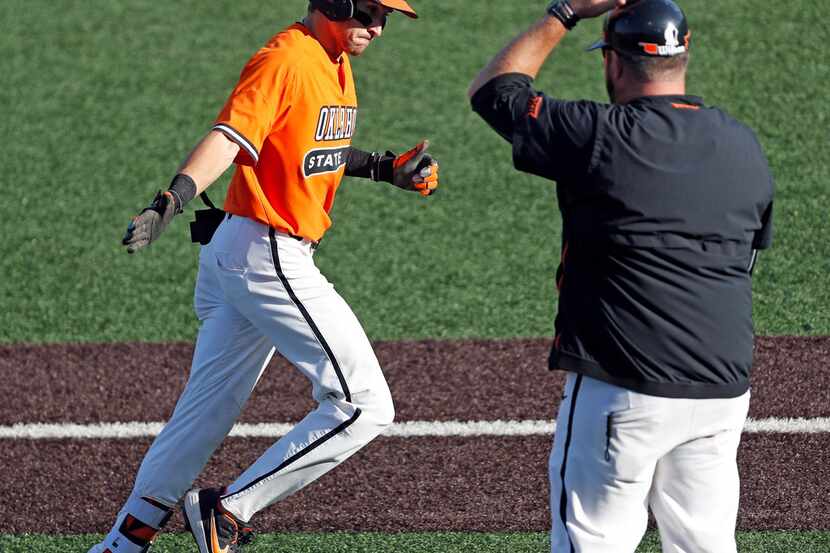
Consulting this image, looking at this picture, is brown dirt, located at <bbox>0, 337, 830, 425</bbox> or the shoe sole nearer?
the shoe sole

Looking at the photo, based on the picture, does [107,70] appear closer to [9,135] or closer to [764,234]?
[9,135]

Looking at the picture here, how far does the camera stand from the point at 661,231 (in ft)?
12.1

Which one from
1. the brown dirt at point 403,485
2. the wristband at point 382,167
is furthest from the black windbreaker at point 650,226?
the brown dirt at point 403,485

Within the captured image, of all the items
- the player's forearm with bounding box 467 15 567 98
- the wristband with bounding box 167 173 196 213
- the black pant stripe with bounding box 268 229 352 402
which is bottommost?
the black pant stripe with bounding box 268 229 352 402

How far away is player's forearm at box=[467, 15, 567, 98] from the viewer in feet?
12.8

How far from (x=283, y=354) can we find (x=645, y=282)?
1.69 meters

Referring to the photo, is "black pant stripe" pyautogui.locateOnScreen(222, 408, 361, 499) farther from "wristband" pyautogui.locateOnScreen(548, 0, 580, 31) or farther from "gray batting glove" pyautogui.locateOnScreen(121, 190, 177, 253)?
"wristband" pyautogui.locateOnScreen(548, 0, 580, 31)

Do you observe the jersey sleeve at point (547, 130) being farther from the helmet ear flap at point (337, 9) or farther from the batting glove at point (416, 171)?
the batting glove at point (416, 171)

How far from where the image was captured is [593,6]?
3855 millimetres

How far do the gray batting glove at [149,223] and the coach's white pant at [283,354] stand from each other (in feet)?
2.06

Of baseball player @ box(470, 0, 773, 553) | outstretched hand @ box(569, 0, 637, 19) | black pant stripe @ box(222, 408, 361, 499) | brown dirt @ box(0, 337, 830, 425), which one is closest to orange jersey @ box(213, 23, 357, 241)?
black pant stripe @ box(222, 408, 361, 499)

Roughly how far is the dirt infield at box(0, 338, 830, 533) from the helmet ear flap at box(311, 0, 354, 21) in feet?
7.10

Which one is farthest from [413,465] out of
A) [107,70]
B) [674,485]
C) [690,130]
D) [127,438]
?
[107,70]

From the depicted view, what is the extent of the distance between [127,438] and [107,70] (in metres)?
5.66
